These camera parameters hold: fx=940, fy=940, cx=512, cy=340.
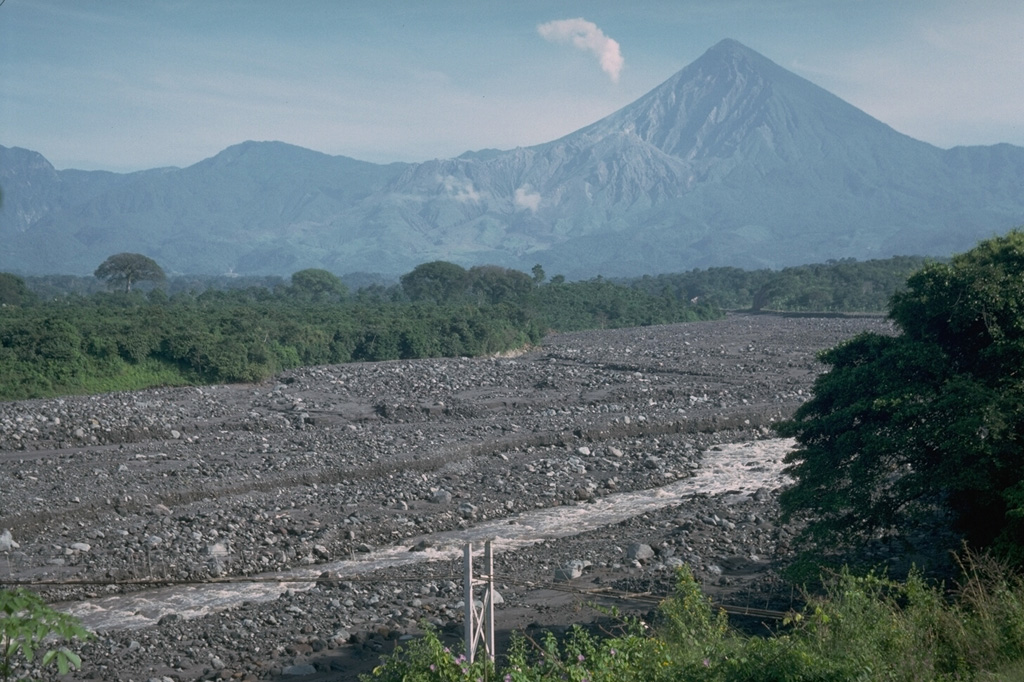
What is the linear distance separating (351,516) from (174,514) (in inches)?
97.7

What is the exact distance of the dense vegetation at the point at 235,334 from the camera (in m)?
23.6

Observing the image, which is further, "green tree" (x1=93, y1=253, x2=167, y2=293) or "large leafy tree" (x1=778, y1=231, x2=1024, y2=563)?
"green tree" (x1=93, y1=253, x2=167, y2=293)

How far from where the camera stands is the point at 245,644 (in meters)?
8.82

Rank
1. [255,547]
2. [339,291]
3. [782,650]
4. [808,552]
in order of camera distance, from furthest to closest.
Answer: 1. [339,291]
2. [255,547]
3. [808,552]
4. [782,650]

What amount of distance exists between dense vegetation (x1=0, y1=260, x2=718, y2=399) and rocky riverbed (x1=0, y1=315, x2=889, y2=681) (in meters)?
2.03

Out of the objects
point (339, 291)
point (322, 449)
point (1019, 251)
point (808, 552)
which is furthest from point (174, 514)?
point (339, 291)

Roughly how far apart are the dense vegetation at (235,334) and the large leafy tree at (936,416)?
62.5 feet

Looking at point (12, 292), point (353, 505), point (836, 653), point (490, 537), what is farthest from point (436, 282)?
point (836, 653)

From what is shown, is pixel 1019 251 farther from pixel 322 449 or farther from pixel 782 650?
pixel 322 449

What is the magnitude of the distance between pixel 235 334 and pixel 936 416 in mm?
23157

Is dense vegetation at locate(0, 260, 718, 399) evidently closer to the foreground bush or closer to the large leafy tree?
the large leafy tree

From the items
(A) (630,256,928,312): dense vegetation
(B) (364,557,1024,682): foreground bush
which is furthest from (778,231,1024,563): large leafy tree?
(A) (630,256,928,312): dense vegetation

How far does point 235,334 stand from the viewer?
92.9 ft

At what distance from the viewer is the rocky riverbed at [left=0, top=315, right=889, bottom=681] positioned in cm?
937
